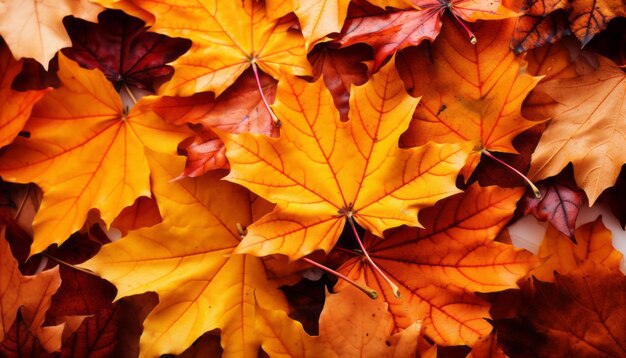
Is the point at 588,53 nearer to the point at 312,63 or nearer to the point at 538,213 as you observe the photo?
the point at 538,213

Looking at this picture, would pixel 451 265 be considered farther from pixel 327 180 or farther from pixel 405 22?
pixel 405 22

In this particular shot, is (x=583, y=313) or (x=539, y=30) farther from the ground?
(x=539, y=30)

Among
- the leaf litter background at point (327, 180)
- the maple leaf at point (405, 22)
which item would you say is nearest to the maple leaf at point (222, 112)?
the leaf litter background at point (327, 180)

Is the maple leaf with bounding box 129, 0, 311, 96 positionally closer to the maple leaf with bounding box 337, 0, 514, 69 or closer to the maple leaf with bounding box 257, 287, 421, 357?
the maple leaf with bounding box 337, 0, 514, 69

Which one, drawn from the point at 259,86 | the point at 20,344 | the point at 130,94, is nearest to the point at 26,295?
the point at 20,344

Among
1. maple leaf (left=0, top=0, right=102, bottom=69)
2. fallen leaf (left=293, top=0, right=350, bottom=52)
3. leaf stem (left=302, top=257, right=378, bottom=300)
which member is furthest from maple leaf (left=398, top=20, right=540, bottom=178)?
maple leaf (left=0, top=0, right=102, bottom=69)

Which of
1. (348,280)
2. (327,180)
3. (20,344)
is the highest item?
(327,180)
